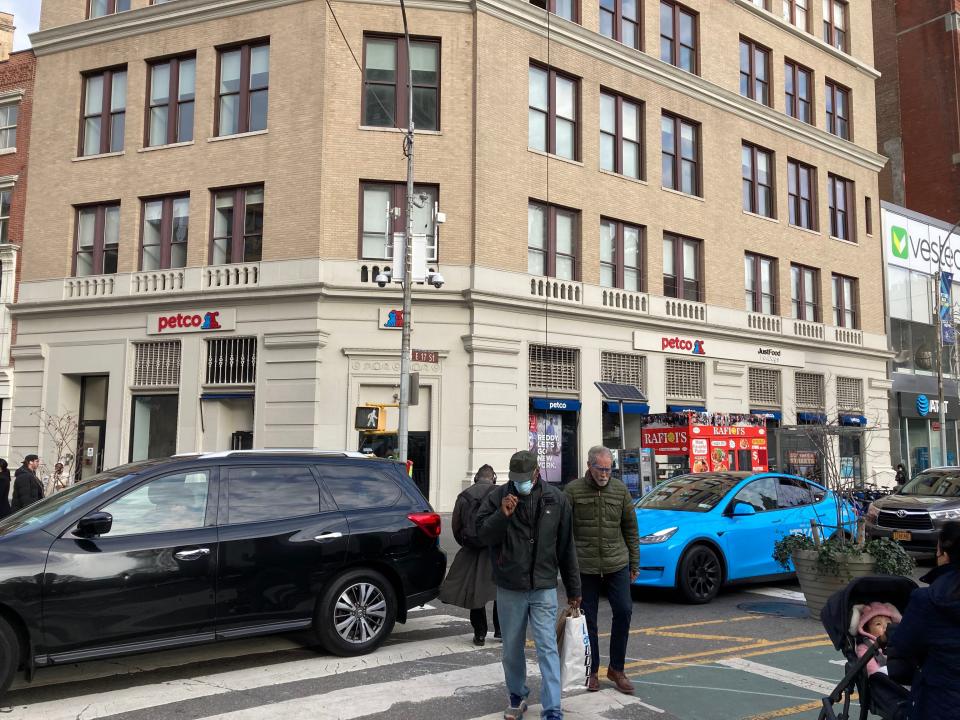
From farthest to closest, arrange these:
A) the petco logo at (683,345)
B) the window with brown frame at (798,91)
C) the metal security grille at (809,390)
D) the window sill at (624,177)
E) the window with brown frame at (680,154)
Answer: the window with brown frame at (798,91), the metal security grille at (809,390), the window with brown frame at (680,154), the petco logo at (683,345), the window sill at (624,177)

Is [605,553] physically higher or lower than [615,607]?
higher

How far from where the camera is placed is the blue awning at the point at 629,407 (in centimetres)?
2435

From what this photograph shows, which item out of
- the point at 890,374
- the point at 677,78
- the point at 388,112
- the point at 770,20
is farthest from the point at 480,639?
the point at 890,374

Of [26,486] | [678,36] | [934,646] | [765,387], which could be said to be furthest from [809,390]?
[934,646]

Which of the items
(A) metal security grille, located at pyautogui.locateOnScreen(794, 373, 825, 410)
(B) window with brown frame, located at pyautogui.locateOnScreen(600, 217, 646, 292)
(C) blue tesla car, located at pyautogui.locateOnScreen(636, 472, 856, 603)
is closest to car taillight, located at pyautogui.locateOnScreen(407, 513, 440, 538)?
(C) blue tesla car, located at pyautogui.locateOnScreen(636, 472, 856, 603)

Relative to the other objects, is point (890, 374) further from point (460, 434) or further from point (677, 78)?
point (460, 434)

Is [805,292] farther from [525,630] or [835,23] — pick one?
[525,630]

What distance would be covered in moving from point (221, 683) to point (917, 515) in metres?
11.7

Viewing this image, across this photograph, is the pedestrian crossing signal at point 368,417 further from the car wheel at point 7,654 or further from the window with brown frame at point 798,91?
the window with brown frame at point 798,91

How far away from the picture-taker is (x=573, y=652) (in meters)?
5.75

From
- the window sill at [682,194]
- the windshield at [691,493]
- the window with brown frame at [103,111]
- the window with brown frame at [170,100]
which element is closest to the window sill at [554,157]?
the window sill at [682,194]

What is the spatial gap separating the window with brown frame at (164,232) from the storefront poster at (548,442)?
33.9ft

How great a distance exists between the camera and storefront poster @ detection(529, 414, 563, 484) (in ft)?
74.4

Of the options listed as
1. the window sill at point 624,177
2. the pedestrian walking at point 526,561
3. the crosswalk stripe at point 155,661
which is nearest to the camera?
the pedestrian walking at point 526,561
